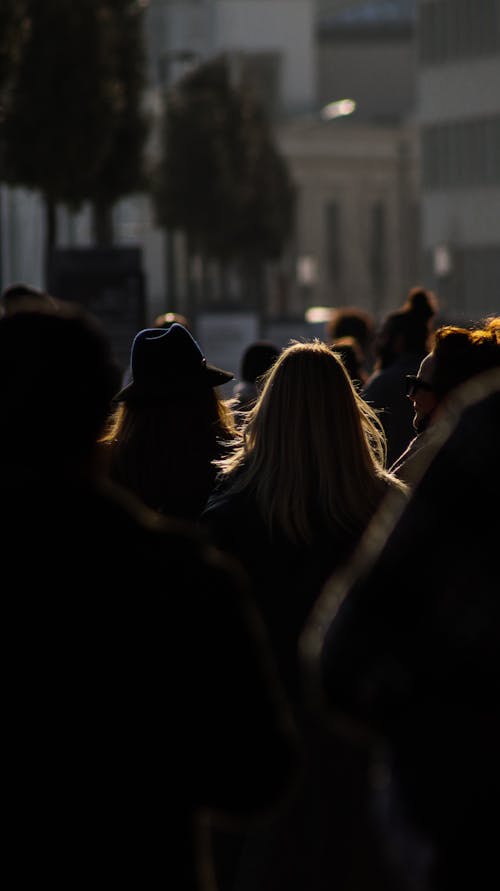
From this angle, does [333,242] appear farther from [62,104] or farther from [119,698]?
[119,698]

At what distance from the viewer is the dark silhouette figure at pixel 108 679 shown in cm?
318

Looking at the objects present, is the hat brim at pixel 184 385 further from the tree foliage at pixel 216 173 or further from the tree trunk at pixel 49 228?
the tree foliage at pixel 216 173

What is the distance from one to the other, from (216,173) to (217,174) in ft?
0.10

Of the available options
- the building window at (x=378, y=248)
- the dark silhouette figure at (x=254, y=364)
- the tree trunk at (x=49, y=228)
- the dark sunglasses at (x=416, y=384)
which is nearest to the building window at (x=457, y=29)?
the building window at (x=378, y=248)

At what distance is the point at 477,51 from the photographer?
238 feet

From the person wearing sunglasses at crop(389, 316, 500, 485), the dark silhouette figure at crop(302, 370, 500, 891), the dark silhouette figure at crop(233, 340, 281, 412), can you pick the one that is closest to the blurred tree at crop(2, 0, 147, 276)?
the dark silhouette figure at crop(233, 340, 281, 412)

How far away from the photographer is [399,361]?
35.7 ft

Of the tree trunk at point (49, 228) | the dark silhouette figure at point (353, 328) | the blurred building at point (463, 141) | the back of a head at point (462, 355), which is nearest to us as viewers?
the back of a head at point (462, 355)

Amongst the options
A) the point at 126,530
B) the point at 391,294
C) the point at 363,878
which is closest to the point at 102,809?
the point at 126,530

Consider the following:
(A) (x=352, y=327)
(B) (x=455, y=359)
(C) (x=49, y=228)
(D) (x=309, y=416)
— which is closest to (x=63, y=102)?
(C) (x=49, y=228)

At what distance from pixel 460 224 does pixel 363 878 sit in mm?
71424

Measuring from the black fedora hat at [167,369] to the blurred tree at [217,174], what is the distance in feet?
133

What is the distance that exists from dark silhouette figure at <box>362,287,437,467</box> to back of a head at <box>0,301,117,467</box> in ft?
22.7

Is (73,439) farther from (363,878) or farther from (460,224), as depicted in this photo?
(460,224)
